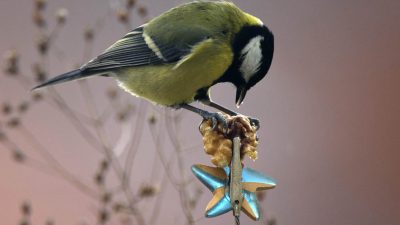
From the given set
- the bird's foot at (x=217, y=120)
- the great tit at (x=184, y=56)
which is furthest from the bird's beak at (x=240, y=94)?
the bird's foot at (x=217, y=120)

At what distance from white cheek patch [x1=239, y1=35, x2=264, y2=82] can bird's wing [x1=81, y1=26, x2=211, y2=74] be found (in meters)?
0.12

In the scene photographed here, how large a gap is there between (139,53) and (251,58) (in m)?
0.24

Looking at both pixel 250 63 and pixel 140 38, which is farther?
pixel 140 38

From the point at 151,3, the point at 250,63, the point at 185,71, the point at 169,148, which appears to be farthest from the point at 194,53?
the point at 151,3

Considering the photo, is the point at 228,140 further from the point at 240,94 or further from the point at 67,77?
the point at 67,77

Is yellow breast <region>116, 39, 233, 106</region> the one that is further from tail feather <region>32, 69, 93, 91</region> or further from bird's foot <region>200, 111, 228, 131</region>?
bird's foot <region>200, 111, 228, 131</region>

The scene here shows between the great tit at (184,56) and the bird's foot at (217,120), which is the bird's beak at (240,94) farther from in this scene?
the bird's foot at (217,120)

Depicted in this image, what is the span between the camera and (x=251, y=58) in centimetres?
71

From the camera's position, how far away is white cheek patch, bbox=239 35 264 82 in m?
0.69

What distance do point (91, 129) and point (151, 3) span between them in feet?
1.21

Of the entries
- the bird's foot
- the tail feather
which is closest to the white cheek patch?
the bird's foot

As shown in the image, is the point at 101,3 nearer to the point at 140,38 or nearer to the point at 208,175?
the point at 140,38

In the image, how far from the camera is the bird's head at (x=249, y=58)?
69 cm

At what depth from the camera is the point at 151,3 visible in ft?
5.15
